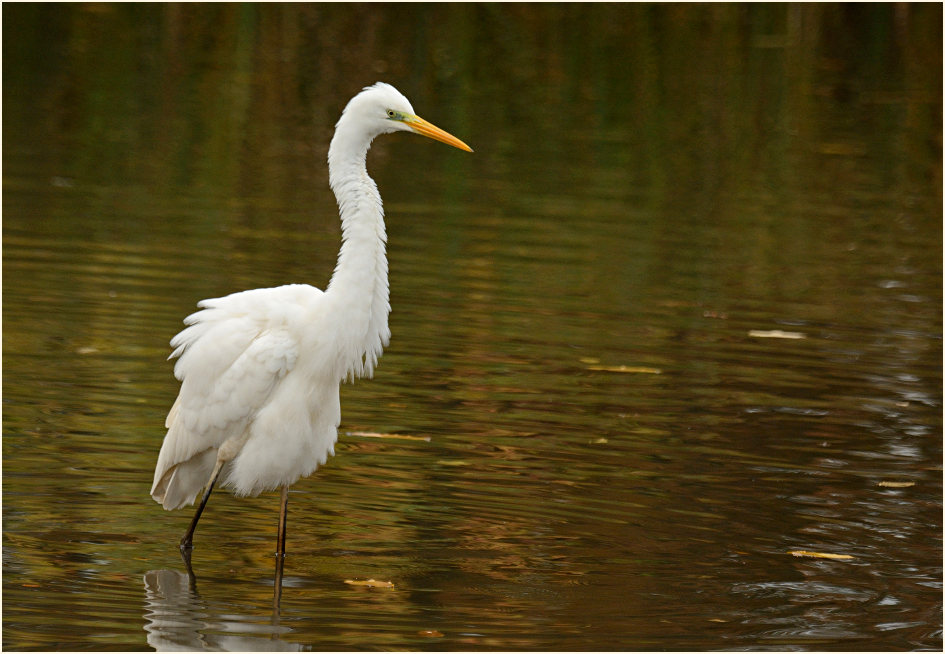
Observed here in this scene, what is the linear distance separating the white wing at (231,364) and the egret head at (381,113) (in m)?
0.71

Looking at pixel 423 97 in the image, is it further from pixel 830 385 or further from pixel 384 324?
pixel 384 324

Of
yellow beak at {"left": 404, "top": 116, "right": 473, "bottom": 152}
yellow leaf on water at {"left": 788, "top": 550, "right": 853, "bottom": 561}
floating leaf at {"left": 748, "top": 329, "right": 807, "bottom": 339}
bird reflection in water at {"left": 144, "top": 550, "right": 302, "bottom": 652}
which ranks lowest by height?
yellow leaf on water at {"left": 788, "top": 550, "right": 853, "bottom": 561}

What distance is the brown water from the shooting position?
19.3 ft

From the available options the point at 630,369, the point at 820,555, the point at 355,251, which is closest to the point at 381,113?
the point at 355,251

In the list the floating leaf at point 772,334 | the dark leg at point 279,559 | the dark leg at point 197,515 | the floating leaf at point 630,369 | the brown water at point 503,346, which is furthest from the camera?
the floating leaf at point 772,334

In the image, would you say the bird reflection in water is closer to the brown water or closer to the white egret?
the brown water

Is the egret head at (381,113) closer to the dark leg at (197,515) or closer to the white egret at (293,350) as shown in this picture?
the white egret at (293,350)

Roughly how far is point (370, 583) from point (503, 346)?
4030 millimetres

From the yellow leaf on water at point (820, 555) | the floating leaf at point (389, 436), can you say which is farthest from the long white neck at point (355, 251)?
the yellow leaf on water at point (820, 555)

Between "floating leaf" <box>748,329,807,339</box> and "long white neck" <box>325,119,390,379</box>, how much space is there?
15.5 feet

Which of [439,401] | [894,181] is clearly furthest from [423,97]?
[439,401]

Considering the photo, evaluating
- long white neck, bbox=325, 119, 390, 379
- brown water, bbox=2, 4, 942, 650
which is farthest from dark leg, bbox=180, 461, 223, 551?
long white neck, bbox=325, 119, 390, 379

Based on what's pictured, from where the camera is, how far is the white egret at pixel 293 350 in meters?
6.19

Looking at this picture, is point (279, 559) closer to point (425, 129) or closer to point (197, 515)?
point (197, 515)
